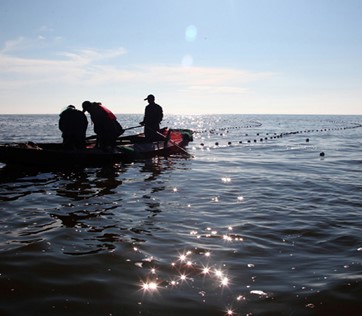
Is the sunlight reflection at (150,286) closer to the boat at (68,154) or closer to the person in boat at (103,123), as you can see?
the boat at (68,154)

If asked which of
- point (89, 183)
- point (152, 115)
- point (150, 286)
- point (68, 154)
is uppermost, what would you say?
point (152, 115)

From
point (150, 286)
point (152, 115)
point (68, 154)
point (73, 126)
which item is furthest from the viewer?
point (152, 115)

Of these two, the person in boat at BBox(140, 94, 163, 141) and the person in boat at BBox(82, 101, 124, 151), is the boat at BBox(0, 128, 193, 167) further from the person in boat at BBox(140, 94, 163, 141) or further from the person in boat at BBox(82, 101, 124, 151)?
the person in boat at BBox(140, 94, 163, 141)

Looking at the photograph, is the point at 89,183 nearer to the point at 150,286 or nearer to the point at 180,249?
the point at 180,249

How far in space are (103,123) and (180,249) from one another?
1020 centimetres

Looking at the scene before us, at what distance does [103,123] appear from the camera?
14852 mm

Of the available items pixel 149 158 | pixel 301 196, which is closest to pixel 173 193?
pixel 301 196

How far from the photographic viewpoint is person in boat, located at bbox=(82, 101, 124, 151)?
580 inches

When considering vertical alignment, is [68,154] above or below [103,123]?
below

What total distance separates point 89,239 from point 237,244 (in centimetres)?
253

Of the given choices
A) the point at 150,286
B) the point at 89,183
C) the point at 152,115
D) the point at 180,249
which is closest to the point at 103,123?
the point at 152,115

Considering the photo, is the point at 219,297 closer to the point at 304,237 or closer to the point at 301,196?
the point at 304,237

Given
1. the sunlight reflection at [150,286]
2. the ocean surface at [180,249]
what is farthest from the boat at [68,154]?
the sunlight reflection at [150,286]

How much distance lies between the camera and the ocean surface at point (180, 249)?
4.07 m
